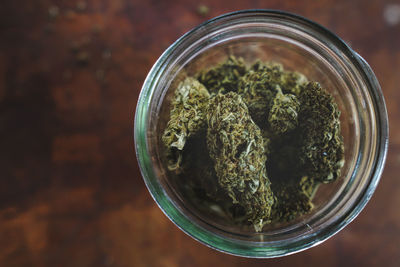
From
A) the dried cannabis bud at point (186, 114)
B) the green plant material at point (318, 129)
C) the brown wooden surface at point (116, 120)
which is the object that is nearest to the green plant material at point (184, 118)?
the dried cannabis bud at point (186, 114)

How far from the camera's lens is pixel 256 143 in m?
0.43

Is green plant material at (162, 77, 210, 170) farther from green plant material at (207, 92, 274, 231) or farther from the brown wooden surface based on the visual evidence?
the brown wooden surface

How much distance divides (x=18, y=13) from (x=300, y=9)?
2.08ft

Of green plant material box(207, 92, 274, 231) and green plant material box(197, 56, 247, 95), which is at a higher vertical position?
green plant material box(197, 56, 247, 95)

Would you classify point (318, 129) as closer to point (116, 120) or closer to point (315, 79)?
point (315, 79)

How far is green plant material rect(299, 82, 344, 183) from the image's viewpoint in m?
0.46

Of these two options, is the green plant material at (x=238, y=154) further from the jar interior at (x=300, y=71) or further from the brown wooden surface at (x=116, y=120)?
the brown wooden surface at (x=116, y=120)

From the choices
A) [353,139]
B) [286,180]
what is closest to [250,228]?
[286,180]

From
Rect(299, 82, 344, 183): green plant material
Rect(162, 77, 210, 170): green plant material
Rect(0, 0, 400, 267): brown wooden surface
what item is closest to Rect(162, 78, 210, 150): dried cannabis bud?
Rect(162, 77, 210, 170): green plant material

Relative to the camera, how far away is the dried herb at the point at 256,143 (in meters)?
0.43

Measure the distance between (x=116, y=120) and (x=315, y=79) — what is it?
1.37 ft

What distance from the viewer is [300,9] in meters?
0.73

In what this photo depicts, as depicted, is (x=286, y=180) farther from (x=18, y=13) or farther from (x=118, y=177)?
(x=18, y=13)

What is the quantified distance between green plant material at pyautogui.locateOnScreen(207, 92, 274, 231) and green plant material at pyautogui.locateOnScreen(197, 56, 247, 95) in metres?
0.08
